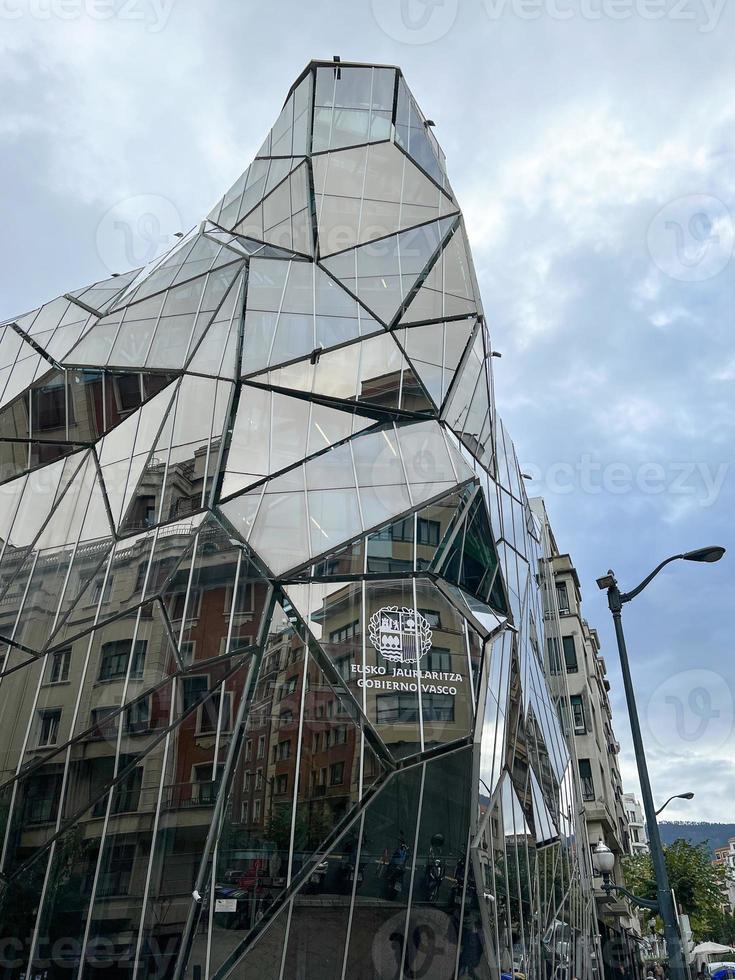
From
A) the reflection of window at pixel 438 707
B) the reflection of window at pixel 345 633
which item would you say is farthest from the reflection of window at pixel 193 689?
the reflection of window at pixel 438 707

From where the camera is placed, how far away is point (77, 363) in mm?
20734

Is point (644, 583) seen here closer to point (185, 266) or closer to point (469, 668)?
point (469, 668)

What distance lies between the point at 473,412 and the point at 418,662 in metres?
7.89

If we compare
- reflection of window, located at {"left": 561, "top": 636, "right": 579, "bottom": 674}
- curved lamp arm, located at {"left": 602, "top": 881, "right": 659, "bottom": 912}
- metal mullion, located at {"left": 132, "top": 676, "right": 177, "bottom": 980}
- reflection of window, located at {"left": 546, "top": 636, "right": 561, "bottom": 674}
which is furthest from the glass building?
reflection of window, located at {"left": 561, "top": 636, "right": 579, "bottom": 674}

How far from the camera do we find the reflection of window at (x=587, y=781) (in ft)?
129

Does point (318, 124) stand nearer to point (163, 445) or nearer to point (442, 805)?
point (163, 445)

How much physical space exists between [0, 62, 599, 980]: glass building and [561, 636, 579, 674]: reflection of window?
2148 centimetres

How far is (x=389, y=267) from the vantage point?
21.3 meters

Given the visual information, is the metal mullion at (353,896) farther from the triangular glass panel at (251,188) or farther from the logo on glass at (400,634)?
the triangular glass panel at (251,188)

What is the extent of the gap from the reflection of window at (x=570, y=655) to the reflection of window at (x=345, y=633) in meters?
32.0

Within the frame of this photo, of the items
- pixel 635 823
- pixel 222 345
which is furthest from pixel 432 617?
pixel 635 823

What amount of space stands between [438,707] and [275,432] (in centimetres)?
711

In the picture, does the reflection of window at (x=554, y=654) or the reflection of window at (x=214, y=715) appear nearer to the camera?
the reflection of window at (x=214, y=715)

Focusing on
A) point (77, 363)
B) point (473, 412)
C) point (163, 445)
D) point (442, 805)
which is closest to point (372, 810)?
point (442, 805)
